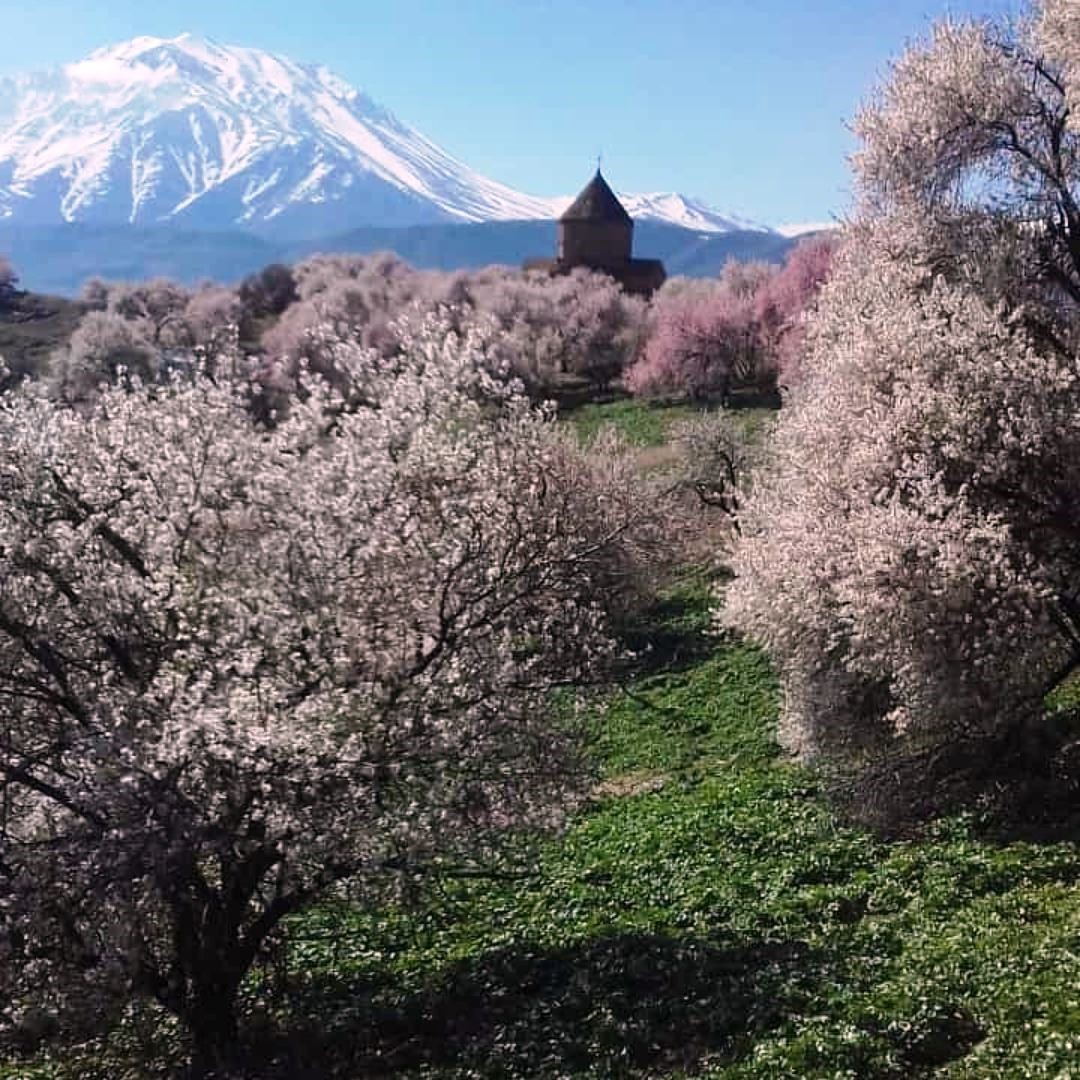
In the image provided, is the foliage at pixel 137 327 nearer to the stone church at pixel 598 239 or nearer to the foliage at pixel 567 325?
the foliage at pixel 567 325

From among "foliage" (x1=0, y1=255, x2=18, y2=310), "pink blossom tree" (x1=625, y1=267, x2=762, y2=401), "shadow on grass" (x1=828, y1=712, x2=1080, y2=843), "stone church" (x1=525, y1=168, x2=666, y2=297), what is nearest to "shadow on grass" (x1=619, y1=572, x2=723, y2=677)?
"shadow on grass" (x1=828, y1=712, x2=1080, y2=843)

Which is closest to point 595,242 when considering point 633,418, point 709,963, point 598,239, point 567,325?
point 598,239

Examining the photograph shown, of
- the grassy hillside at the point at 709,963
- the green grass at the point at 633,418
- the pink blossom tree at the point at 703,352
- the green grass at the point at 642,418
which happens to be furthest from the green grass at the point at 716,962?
the pink blossom tree at the point at 703,352

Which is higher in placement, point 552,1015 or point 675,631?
point 675,631

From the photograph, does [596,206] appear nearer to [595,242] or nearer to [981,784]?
[595,242]

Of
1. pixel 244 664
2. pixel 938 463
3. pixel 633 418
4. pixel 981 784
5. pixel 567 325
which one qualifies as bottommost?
pixel 981 784

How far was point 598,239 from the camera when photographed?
131 meters

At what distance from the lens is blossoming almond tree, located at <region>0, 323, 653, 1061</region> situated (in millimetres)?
13789

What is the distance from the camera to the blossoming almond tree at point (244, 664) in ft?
45.2

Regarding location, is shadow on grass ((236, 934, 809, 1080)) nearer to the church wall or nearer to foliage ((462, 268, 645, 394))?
foliage ((462, 268, 645, 394))

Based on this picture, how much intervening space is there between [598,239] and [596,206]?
3585 mm

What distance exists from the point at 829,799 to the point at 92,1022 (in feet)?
40.3

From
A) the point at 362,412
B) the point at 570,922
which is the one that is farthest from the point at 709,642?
the point at 362,412

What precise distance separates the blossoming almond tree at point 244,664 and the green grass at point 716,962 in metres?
1.92
